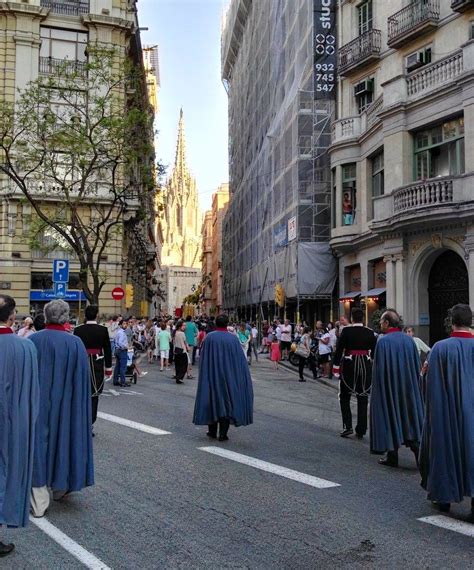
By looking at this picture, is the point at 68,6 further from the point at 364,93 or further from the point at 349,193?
the point at 349,193

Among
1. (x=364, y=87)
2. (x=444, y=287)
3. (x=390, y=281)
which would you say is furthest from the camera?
(x=364, y=87)

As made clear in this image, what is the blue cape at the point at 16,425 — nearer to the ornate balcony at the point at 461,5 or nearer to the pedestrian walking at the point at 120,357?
the pedestrian walking at the point at 120,357

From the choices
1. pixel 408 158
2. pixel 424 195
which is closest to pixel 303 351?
pixel 424 195

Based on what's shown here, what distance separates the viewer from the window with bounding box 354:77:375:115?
82.0 feet

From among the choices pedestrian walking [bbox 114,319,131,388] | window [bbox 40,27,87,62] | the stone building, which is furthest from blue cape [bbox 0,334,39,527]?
the stone building

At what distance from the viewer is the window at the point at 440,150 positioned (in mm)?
19656

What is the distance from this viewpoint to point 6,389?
475 cm

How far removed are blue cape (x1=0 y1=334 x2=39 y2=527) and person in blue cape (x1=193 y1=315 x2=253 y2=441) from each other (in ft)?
14.3

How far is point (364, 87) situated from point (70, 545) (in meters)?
23.1

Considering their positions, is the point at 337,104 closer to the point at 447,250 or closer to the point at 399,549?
the point at 447,250

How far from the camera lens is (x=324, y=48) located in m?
27.0

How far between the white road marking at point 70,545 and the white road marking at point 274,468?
2.61 meters

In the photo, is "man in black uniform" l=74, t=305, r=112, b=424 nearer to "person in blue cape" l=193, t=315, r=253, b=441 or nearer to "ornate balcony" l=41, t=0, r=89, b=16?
"person in blue cape" l=193, t=315, r=253, b=441

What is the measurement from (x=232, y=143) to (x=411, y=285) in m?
39.4
